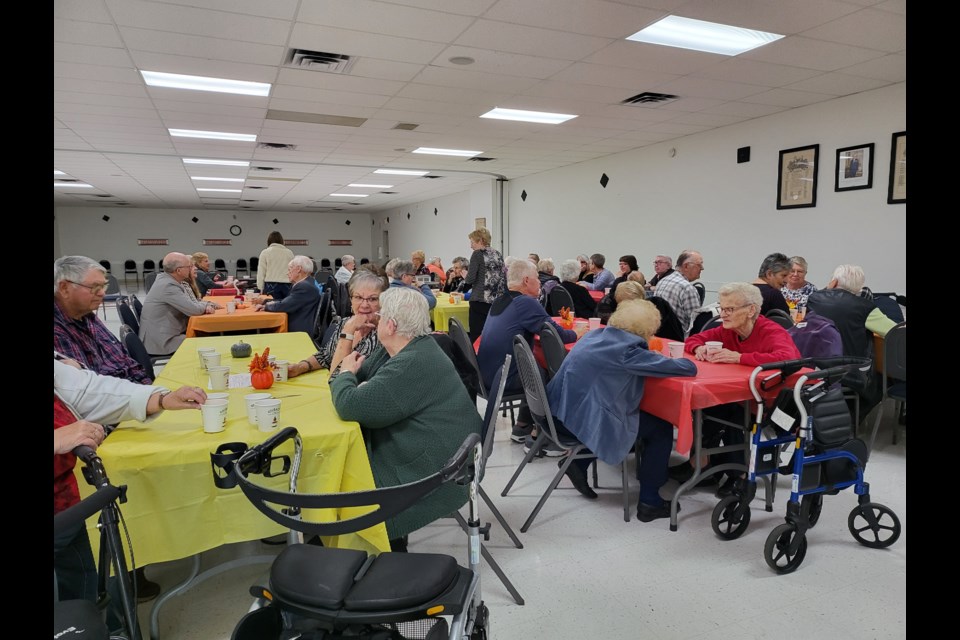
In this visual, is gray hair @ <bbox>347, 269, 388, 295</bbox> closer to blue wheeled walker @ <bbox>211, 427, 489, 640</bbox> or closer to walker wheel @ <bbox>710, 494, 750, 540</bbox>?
blue wheeled walker @ <bbox>211, 427, 489, 640</bbox>

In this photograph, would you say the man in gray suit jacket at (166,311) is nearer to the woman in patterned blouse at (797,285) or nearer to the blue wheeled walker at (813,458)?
the blue wheeled walker at (813,458)

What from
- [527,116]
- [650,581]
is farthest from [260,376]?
[527,116]

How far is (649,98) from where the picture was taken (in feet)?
18.6

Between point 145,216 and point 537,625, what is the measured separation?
22183mm

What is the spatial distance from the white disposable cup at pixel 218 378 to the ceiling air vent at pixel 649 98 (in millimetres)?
4653

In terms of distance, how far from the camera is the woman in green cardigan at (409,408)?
1984mm

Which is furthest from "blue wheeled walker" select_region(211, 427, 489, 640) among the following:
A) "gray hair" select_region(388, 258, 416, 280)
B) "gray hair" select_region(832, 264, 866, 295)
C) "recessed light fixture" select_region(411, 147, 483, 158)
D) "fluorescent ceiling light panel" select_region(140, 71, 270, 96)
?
"recessed light fixture" select_region(411, 147, 483, 158)

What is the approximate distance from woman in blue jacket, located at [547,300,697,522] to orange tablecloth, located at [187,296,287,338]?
3.62 metres

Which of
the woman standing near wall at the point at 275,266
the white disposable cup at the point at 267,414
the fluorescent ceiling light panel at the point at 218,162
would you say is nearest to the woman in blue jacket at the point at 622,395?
the white disposable cup at the point at 267,414

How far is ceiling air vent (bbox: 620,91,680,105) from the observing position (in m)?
5.54

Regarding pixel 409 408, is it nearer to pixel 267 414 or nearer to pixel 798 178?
pixel 267 414
